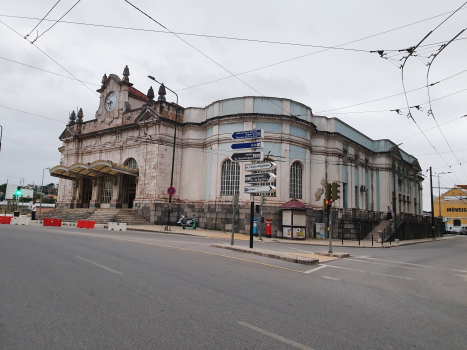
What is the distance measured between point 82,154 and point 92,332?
127 ft

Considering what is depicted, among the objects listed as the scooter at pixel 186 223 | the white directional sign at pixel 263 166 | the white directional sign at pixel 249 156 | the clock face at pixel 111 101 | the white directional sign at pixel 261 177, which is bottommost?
the scooter at pixel 186 223

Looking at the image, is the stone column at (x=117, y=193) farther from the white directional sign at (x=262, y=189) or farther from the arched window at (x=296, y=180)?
the white directional sign at (x=262, y=189)

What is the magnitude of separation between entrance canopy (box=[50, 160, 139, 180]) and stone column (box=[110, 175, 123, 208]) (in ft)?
2.50

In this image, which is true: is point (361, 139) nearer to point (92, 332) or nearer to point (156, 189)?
point (156, 189)

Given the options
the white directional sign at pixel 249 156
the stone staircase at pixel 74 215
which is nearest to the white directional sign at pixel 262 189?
the white directional sign at pixel 249 156

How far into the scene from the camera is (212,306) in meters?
5.30

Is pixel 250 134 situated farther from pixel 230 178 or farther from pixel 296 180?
pixel 296 180

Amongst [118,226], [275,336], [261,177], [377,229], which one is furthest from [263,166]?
[377,229]

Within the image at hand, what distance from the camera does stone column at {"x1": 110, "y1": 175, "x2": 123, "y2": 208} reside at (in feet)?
108

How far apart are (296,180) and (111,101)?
21.7m

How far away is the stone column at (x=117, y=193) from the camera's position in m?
32.8

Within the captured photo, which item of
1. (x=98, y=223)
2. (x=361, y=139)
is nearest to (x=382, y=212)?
(x=361, y=139)

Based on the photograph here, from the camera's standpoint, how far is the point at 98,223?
28.2m

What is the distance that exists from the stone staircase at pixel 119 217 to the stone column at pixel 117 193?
2184 mm
